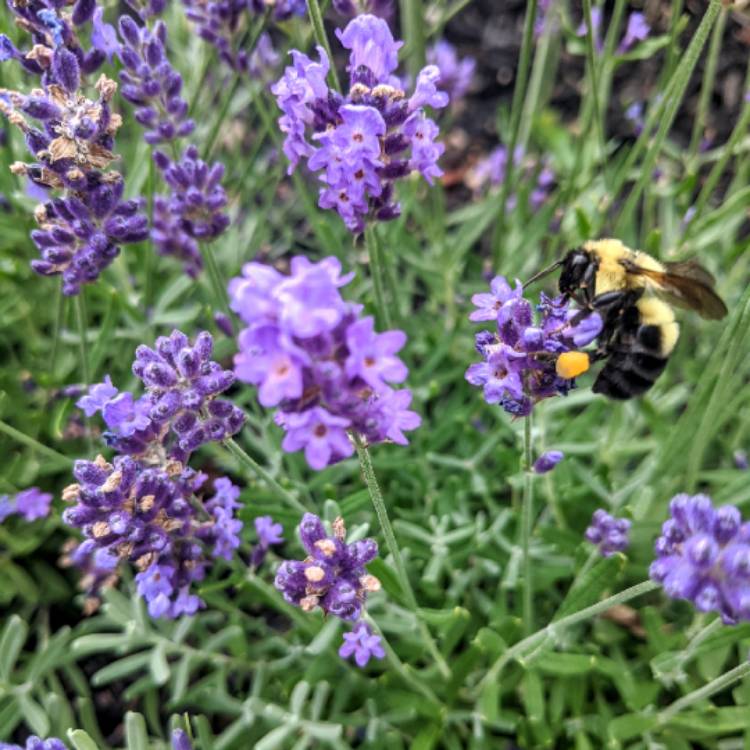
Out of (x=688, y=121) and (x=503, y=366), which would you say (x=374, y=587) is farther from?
(x=688, y=121)

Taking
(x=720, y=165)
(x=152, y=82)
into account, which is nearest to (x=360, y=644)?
(x=152, y=82)

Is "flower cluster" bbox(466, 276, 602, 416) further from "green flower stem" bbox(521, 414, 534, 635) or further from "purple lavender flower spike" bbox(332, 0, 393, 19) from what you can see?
"purple lavender flower spike" bbox(332, 0, 393, 19)

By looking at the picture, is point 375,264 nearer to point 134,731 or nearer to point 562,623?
point 562,623

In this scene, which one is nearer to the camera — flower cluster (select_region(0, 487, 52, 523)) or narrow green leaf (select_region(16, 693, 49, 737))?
narrow green leaf (select_region(16, 693, 49, 737))

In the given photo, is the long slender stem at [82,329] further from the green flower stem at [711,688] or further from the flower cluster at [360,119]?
the green flower stem at [711,688]

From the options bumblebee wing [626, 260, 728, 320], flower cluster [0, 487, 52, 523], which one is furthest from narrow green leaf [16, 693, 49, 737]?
bumblebee wing [626, 260, 728, 320]

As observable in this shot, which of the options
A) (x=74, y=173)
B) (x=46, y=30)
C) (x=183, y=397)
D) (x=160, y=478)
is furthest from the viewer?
(x=46, y=30)

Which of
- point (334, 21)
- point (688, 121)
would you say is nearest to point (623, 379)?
point (688, 121)
